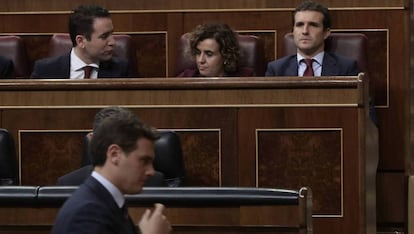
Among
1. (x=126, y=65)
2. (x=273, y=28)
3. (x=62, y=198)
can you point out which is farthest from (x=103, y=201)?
(x=273, y=28)

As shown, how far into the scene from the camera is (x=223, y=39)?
9.17 feet

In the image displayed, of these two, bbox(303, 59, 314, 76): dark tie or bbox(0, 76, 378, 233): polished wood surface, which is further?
bbox(303, 59, 314, 76): dark tie

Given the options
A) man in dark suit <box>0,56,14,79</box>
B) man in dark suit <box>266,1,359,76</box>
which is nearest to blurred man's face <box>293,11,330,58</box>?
man in dark suit <box>266,1,359,76</box>

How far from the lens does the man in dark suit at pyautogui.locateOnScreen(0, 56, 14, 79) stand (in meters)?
2.88

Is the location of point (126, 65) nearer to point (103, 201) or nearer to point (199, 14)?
point (199, 14)

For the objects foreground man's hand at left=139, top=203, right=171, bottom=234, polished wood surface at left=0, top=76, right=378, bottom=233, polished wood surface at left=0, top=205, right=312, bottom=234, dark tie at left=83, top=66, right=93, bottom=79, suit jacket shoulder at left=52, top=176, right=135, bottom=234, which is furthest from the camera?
dark tie at left=83, top=66, right=93, bottom=79

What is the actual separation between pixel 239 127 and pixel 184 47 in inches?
21.6

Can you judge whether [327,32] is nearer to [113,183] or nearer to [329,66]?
[329,66]

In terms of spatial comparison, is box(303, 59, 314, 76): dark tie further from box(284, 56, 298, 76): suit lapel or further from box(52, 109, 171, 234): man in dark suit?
box(52, 109, 171, 234): man in dark suit

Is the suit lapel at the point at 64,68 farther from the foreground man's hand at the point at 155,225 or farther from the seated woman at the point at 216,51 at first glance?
the foreground man's hand at the point at 155,225

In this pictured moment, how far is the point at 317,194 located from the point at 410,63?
2.59 feet

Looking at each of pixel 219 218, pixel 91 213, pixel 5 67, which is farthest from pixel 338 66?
pixel 91 213

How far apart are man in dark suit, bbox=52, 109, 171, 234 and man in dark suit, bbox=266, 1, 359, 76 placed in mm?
1287

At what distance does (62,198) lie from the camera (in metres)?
1.90
